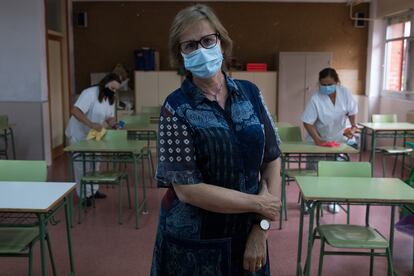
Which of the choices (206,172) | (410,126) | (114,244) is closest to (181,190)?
(206,172)

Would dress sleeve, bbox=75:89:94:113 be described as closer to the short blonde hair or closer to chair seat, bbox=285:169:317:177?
chair seat, bbox=285:169:317:177

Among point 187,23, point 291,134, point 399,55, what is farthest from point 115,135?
point 399,55

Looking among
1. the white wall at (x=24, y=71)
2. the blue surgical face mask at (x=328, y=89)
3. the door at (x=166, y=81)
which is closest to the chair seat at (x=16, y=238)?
the blue surgical face mask at (x=328, y=89)

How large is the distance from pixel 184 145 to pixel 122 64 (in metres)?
7.34

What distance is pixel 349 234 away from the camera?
2705mm

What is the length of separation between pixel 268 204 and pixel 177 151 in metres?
0.32

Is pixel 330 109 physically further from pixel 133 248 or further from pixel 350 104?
pixel 133 248

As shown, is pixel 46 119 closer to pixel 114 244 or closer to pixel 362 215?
pixel 114 244

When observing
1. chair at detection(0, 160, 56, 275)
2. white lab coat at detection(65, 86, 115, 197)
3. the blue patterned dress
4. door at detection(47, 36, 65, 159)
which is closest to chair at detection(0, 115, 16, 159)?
door at detection(47, 36, 65, 159)

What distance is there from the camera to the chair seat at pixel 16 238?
246 centimetres

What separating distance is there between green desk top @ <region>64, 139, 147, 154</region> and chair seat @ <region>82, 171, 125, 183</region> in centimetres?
29

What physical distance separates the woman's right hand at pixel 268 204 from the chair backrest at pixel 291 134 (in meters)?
3.19

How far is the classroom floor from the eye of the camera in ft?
10.6

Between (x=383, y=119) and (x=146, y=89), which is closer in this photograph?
(x=383, y=119)
